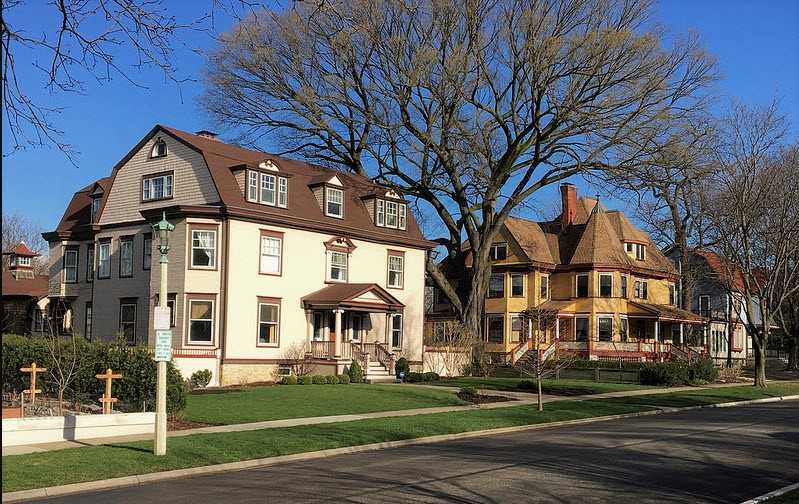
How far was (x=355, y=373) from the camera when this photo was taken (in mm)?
36000

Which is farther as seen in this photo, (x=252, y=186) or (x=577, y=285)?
(x=577, y=285)

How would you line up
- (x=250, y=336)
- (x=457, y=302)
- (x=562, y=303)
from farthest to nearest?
(x=562, y=303) → (x=457, y=302) → (x=250, y=336)

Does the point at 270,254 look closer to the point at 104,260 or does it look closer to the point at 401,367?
the point at 401,367

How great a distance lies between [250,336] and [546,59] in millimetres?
18226

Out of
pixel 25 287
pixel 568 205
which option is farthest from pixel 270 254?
pixel 568 205

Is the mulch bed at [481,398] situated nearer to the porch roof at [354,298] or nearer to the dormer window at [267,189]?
the porch roof at [354,298]

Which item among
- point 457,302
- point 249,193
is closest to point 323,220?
A: point 249,193

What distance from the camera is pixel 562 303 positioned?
56562 mm

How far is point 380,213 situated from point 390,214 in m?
0.83

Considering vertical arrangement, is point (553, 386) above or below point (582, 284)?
below

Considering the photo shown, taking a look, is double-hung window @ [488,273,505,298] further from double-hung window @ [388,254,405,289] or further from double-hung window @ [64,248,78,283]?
double-hung window @ [64,248,78,283]

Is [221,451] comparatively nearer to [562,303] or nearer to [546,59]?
[546,59]

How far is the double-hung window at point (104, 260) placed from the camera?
1587 inches

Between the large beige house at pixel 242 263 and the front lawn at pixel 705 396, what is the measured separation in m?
12.2
